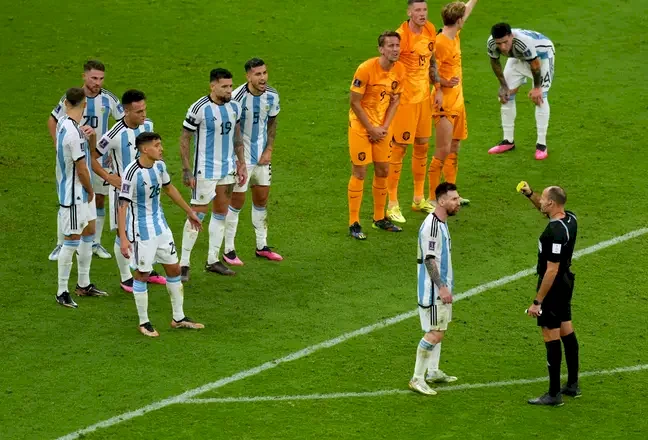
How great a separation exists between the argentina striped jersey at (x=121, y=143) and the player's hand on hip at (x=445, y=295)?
4019 millimetres

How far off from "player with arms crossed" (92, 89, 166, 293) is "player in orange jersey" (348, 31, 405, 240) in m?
2.65

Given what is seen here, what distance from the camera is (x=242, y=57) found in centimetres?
2059

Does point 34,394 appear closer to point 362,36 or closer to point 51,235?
point 51,235

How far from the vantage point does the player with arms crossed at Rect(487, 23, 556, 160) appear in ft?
54.3

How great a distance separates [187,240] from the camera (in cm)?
1305

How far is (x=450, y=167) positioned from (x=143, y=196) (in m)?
5.21

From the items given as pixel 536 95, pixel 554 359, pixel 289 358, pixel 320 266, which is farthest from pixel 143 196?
pixel 536 95

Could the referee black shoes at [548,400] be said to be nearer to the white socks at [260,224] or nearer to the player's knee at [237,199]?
the white socks at [260,224]

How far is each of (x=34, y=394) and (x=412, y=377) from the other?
3333 millimetres

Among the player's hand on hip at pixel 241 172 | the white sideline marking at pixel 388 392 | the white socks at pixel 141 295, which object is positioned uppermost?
the player's hand on hip at pixel 241 172

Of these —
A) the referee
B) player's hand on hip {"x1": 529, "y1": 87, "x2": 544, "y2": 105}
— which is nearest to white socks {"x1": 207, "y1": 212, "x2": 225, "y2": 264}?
the referee

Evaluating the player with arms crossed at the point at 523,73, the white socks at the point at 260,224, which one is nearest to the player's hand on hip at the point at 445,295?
the white socks at the point at 260,224

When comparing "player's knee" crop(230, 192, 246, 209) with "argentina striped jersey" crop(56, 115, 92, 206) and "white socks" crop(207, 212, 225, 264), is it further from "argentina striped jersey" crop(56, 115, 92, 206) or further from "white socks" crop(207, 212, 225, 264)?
"argentina striped jersey" crop(56, 115, 92, 206)

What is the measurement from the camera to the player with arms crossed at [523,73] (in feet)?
54.3
